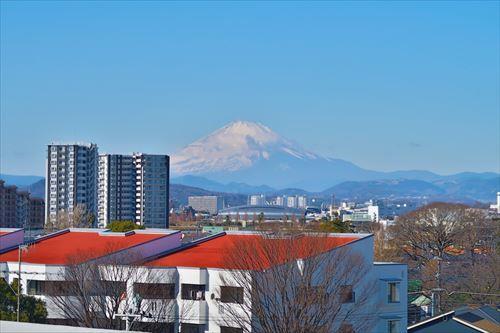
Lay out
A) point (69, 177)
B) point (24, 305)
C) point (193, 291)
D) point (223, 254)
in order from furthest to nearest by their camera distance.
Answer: point (69, 177) → point (223, 254) → point (193, 291) → point (24, 305)

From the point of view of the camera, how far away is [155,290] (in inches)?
927

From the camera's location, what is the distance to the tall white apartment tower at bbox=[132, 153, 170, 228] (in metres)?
108

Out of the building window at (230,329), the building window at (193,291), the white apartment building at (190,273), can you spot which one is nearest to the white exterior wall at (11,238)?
the white apartment building at (190,273)

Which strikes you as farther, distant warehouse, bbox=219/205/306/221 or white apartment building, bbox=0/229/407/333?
distant warehouse, bbox=219/205/306/221

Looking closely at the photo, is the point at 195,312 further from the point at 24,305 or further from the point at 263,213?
the point at 263,213

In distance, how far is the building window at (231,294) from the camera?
22.6 meters

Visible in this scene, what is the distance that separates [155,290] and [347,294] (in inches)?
192

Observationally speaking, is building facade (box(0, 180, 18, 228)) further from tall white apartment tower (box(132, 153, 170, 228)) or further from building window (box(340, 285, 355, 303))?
building window (box(340, 285, 355, 303))

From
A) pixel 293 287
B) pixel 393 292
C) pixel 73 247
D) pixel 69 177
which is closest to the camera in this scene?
pixel 293 287

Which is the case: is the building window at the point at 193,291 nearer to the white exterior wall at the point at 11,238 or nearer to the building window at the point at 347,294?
the building window at the point at 347,294

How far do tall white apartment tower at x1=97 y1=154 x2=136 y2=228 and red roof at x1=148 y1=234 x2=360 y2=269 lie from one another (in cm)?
7709

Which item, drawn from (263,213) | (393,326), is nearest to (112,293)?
(393,326)

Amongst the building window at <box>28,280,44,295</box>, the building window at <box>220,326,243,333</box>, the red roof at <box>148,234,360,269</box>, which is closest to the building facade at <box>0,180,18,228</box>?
the red roof at <box>148,234,360,269</box>

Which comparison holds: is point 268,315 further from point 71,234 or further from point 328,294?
point 71,234
